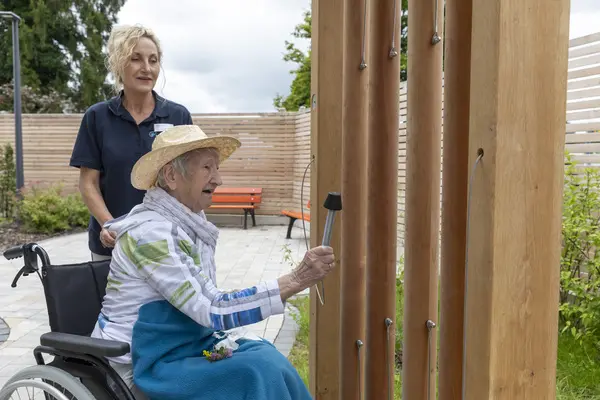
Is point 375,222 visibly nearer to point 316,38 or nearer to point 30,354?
point 316,38

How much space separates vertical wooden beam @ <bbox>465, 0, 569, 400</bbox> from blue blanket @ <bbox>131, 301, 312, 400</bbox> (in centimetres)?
70

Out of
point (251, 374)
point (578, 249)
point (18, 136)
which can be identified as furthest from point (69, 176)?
point (251, 374)

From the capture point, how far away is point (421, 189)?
1936 millimetres

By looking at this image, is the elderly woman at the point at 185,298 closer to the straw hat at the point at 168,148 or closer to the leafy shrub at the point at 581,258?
the straw hat at the point at 168,148

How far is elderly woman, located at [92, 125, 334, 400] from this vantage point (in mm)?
1691

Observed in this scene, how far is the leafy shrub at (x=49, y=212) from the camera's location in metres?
10.4

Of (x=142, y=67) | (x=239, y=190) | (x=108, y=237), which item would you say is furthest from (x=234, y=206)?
(x=108, y=237)

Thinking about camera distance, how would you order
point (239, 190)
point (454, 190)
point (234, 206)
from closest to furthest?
point (454, 190)
point (234, 206)
point (239, 190)

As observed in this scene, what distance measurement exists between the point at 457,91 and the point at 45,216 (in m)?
10.0

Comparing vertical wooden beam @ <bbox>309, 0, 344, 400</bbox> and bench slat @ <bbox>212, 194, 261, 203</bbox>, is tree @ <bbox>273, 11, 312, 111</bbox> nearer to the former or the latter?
bench slat @ <bbox>212, 194, 261, 203</bbox>

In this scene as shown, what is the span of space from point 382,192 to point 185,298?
2.82 feet

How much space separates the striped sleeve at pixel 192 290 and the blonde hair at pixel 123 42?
106cm

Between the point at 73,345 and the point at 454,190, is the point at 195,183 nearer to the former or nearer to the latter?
the point at 73,345

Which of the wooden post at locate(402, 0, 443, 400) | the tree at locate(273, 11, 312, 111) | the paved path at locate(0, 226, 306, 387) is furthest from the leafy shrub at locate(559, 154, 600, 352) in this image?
the tree at locate(273, 11, 312, 111)
